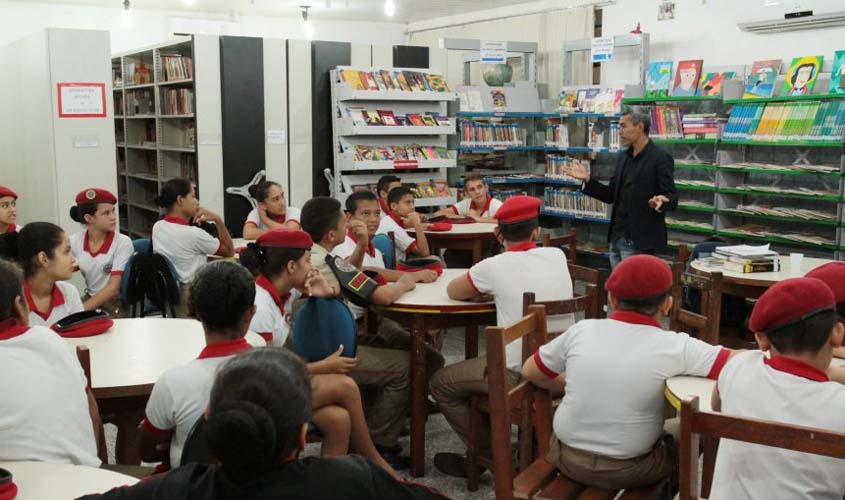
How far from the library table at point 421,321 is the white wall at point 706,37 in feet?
16.9

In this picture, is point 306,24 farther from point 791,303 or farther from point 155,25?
point 791,303

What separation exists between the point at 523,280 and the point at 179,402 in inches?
65.7

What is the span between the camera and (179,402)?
2182 mm

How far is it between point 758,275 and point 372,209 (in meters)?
2.12

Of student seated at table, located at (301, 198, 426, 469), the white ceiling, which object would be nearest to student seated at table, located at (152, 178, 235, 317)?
student seated at table, located at (301, 198, 426, 469)

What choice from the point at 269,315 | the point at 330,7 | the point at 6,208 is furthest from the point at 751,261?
the point at 330,7

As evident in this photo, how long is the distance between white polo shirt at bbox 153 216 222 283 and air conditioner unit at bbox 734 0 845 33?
5.35 metres

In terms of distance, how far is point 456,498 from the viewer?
3.55 metres

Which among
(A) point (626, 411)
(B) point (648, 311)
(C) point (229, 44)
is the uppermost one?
(C) point (229, 44)

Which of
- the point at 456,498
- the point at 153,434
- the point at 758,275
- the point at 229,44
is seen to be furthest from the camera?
the point at 229,44

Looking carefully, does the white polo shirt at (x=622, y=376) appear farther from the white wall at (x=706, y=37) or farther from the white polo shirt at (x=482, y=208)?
the white wall at (x=706, y=37)

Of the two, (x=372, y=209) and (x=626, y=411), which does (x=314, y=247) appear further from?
(x=626, y=411)

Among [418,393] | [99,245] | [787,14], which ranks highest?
[787,14]

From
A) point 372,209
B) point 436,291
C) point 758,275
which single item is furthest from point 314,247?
point 758,275
